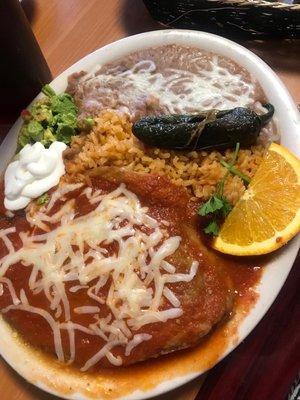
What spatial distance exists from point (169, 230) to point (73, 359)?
50cm

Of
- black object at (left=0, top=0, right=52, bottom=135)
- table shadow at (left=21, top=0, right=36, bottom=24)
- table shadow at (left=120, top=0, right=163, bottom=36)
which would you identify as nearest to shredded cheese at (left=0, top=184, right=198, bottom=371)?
black object at (left=0, top=0, right=52, bottom=135)

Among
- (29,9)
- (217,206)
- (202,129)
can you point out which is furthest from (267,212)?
(29,9)

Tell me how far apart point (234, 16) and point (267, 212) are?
852 mm

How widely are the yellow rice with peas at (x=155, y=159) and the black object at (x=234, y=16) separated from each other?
53 centimetres

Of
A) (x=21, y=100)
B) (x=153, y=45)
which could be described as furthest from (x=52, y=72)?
(x=153, y=45)

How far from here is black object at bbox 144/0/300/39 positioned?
1.90m

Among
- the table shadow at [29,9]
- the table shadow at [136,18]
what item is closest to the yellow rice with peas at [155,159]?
the table shadow at [136,18]

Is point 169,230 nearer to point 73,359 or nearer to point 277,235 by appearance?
point 277,235

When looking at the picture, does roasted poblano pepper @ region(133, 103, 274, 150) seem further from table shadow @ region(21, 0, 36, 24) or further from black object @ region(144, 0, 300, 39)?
table shadow @ region(21, 0, 36, 24)

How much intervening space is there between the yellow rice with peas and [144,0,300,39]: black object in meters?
0.53

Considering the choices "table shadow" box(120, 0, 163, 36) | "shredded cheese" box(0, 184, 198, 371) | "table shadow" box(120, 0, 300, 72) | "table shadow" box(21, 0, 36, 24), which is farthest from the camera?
"table shadow" box(21, 0, 36, 24)

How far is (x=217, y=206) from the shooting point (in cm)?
157

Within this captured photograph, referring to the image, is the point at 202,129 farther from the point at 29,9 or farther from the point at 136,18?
the point at 29,9

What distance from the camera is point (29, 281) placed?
1646mm
